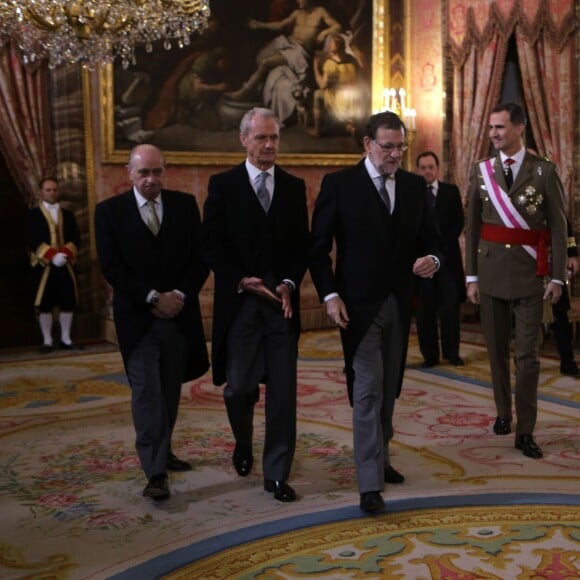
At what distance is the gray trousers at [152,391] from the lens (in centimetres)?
368

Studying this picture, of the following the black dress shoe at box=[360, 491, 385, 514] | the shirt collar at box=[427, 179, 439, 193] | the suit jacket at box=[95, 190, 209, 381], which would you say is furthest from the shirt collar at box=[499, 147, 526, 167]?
the shirt collar at box=[427, 179, 439, 193]

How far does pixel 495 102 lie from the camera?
27.5 ft

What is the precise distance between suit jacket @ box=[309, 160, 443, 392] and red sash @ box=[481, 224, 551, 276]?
2.71 ft

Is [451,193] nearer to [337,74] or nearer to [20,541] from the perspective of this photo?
[337,74]

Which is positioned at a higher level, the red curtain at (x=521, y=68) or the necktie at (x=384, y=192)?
the red curtain at (x=521, y=68)

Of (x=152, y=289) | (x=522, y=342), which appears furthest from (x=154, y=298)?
(x=522, y=342)

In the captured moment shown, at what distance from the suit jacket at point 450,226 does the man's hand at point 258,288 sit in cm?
323

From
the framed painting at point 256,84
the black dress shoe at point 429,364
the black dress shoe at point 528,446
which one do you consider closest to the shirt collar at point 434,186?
the black dress shoe at point 429,364

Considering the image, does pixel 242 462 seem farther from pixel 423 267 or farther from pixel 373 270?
pixel 423 267

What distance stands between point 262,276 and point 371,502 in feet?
3.38

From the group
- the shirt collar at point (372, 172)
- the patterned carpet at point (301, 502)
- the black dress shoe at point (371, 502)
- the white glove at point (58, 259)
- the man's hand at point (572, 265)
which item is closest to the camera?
the patterned carpet at point (301, 502)

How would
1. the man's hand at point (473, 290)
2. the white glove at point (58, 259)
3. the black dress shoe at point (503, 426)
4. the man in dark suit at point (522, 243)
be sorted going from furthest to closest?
the white glove at point (58, 259) → the black dress shoe at point (503, 426) → the man's hand at point (473, 290) → the man in dark suit at point (522, 243)

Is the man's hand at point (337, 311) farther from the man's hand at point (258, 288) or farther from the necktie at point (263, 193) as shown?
the necktie at point (263, 193)

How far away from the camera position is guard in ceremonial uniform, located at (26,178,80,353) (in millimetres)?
7762
